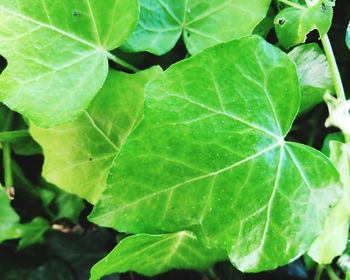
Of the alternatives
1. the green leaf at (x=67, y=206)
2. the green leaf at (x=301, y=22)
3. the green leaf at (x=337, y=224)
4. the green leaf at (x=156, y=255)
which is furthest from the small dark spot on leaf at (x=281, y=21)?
the green leaf at (x=67, y=206)

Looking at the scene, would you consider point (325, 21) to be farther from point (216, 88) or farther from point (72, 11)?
point (72, 11)

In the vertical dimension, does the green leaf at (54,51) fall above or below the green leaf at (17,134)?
above

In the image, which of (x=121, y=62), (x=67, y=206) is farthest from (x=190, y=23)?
(x=67, y=206)

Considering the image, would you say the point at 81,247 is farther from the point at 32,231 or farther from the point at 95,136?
the point at 95,136

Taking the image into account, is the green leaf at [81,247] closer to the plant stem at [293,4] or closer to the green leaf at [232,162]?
the green leaf at [232,162]

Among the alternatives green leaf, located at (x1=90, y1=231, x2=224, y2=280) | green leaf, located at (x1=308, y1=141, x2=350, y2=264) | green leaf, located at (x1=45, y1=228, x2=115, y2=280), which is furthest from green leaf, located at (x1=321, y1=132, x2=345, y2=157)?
green leaf, located at (x1=45, y1=228, x2=115, y2=280)

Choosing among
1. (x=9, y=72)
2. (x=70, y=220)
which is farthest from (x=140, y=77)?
(x=70, y=220)

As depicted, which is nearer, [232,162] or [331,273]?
[232,162]

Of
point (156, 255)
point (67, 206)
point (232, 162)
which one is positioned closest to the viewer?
point (232, 162)
